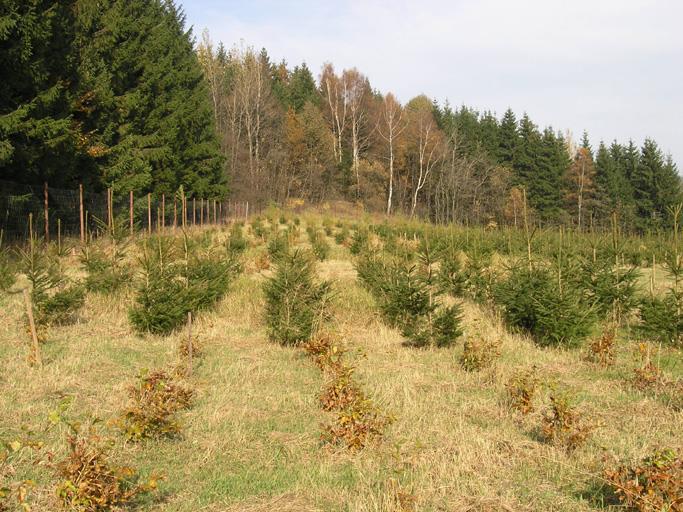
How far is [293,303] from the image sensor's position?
28.0ft

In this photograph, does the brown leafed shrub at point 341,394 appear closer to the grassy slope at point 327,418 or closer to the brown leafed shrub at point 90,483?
the grassy slope at point 327,418

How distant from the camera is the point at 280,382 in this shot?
6.56 meters

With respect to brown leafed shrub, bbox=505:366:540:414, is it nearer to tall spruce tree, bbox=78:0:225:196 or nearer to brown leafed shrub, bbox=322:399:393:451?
brown leafed shrub, bbox=322:399:393:451

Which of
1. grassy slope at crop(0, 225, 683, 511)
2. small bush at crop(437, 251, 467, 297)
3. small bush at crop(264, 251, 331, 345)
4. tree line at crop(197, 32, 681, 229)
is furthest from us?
tree line at crop(197, 32, 681, 229)

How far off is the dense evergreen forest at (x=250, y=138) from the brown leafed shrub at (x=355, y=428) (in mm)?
6540

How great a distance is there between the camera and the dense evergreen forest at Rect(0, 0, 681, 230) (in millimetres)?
15234

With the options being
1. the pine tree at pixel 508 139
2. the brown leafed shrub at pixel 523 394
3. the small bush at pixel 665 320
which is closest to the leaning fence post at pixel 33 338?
the brown leafed shrub at pixel 523 394

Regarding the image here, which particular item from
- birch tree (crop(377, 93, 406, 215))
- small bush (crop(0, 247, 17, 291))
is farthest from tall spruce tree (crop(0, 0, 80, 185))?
birch tree (crop(377, 93, 406, 215))

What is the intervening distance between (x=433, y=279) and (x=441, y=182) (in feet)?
135

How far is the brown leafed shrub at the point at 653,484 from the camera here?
316 centimetres

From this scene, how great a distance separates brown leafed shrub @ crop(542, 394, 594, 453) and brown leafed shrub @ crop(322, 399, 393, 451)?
1.38 m

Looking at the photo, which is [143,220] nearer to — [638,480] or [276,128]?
[638,480]

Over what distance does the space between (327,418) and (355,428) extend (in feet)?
2.57

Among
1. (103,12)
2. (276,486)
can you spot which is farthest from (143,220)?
(276,486)
